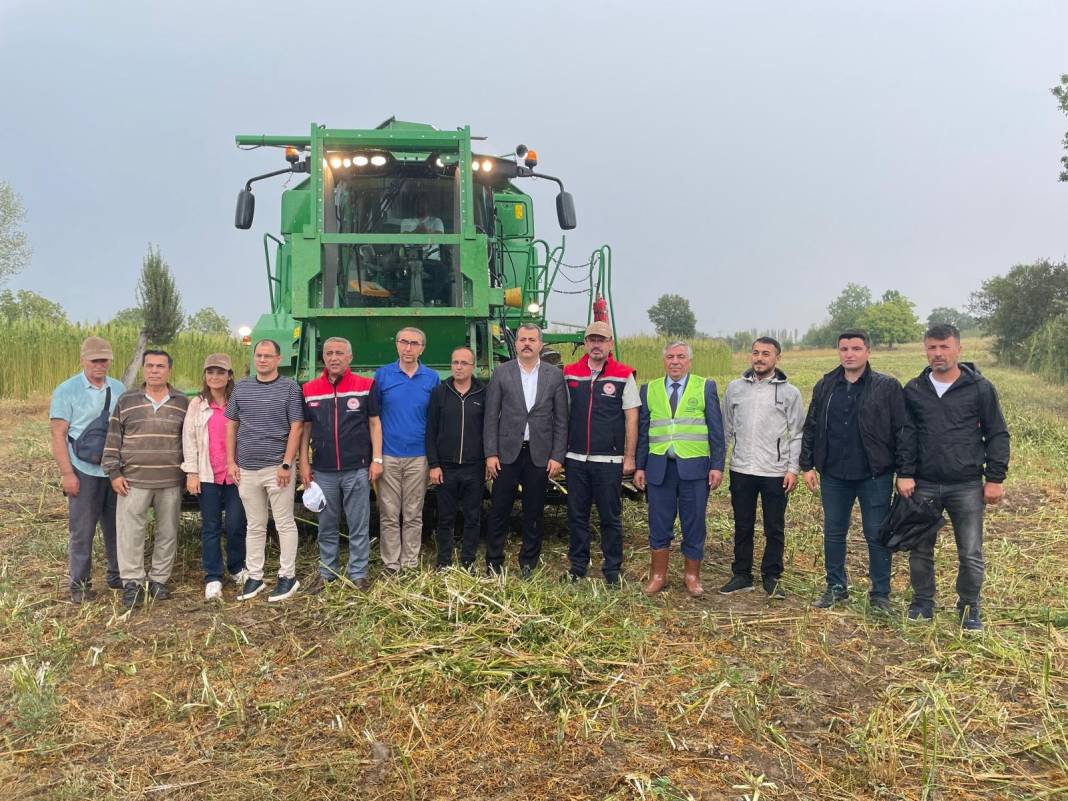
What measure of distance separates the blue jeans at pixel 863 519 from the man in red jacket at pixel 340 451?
3110mm

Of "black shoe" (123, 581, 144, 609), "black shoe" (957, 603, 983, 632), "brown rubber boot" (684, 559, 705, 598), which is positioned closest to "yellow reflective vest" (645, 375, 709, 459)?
"brown rubber boot" (684, 559, 705, 598)

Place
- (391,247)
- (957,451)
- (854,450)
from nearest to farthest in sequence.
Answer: (957,451), (854,450), (391,247)

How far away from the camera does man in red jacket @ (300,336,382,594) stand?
5.17m

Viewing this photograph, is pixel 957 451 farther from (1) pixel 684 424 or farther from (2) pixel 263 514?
(2) pixel 263 514

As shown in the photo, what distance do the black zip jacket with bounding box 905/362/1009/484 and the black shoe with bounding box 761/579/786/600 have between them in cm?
124

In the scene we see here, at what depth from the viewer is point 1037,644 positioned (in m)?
4.35

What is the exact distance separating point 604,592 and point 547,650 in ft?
3.33

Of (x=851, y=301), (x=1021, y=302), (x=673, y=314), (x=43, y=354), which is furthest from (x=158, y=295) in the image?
(x=851, y=301)

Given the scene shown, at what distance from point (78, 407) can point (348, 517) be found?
6.54 ft

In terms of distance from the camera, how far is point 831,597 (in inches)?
197

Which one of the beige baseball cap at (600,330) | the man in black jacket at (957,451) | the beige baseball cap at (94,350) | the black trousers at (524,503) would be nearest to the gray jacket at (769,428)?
the man in black jacket at (957,451)

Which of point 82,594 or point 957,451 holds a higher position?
point 957,451

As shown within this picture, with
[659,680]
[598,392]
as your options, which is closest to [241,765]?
[659,680]

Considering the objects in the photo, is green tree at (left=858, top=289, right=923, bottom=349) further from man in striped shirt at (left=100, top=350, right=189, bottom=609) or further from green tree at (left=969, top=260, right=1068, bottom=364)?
man in striped shirt at (left=100, top=350, right=189, bottom=609)
